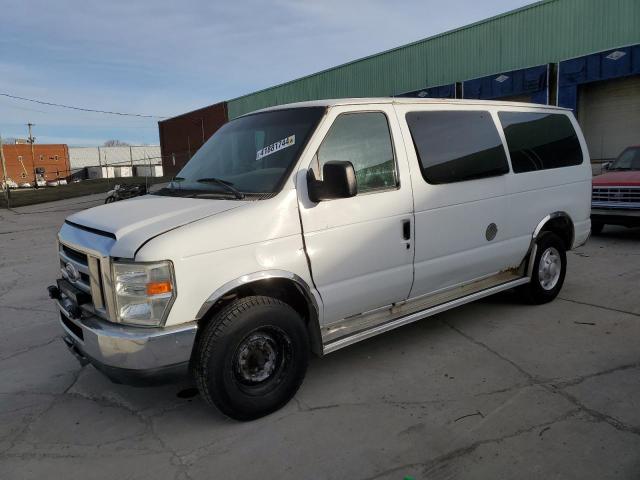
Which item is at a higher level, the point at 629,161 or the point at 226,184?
the point at 226,184

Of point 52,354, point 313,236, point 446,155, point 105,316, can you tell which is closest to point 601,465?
point 313,236

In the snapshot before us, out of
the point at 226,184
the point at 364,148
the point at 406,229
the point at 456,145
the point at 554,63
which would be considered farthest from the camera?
the point at 554,63

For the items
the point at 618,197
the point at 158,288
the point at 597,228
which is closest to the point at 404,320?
the point at 158,288

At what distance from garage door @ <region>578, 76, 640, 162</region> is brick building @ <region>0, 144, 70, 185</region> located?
217ft

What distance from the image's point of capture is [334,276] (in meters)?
3.53

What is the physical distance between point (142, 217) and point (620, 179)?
345 inches

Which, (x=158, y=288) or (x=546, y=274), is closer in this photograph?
(x=158, y=288)

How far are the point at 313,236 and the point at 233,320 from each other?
2.56ft

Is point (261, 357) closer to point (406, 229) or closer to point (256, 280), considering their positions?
point (256, 280)

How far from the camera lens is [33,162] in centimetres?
6725

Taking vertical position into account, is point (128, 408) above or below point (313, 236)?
below

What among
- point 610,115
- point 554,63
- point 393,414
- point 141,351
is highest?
point 554,63

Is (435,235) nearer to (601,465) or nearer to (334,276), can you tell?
(334,276)

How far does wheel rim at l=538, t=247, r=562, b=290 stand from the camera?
531 centimetres
